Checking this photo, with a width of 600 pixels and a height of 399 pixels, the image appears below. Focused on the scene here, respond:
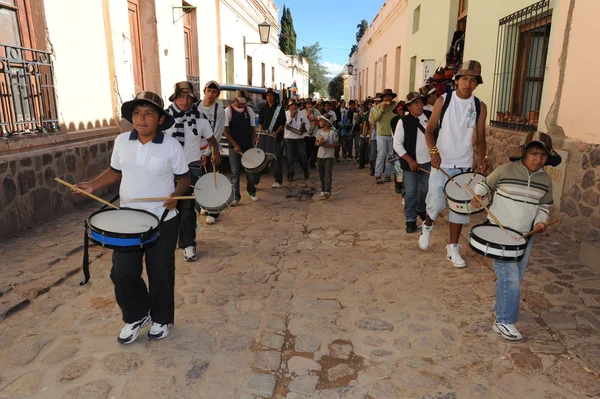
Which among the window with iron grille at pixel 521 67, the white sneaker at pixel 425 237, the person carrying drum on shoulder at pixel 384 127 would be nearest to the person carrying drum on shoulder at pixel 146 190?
the white sneaker at pixel 425 237

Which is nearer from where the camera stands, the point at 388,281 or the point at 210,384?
the point at 210,384

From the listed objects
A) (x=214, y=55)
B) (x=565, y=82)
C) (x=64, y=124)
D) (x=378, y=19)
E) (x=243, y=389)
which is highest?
(x=378, y=19)

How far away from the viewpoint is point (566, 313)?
11.3ft

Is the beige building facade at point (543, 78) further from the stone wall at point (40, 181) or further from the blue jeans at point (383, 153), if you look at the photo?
the stone wall at point (40, 181)

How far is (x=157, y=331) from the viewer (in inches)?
122

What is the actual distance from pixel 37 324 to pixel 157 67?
765 centimetres

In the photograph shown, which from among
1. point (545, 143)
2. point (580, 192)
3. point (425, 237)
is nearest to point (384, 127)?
point (425, 237)

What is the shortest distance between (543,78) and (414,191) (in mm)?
2383

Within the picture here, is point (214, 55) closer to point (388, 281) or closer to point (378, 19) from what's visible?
point (378, 19)

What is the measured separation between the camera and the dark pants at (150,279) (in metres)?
2.86

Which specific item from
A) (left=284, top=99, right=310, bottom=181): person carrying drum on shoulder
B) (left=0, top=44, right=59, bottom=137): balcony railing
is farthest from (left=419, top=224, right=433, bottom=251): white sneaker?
(left=0, top=44, right=59, bottom=137): balcony railing


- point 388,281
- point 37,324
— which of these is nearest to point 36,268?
point 37,324

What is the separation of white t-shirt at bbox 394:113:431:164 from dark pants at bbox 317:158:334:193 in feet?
6.89

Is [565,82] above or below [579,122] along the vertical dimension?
above
